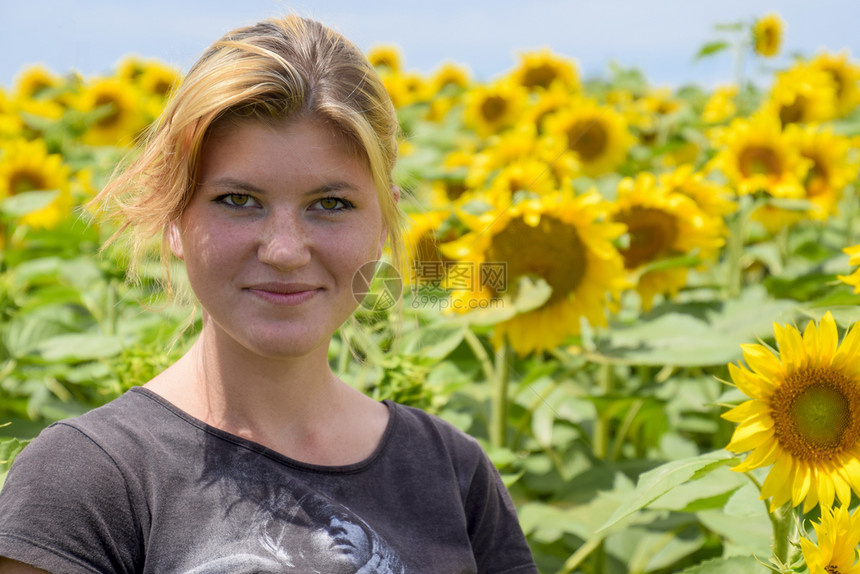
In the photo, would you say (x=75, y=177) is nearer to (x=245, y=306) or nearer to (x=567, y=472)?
(x=567, y=472)

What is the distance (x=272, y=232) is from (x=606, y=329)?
142 cm

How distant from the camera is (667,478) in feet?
4.63

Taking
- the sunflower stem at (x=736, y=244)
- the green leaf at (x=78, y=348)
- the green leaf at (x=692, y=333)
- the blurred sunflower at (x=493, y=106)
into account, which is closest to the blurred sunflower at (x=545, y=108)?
the blurred sunflower at (x=493, y=106)

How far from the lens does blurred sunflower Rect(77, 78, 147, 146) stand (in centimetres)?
482

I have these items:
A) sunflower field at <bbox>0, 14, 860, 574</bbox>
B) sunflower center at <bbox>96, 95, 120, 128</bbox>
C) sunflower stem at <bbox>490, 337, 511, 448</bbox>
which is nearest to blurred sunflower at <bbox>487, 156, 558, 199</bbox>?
sunflower field at <bbox>0, 14, 860, 574</bbox>

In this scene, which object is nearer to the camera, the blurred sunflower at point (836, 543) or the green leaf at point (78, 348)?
the blurred sunflower at point (836, 543)

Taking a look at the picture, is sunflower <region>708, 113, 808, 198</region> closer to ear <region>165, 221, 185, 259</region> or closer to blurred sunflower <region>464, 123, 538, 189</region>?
blurred sunflower <region>464, 123, 538, 189</region>

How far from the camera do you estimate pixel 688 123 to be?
4074mm

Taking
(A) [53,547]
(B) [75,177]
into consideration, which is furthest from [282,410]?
(B) [75,177]

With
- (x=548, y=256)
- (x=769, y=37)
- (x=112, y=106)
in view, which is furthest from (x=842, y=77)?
(x=112, y=106)

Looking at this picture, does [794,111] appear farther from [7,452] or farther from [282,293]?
[7,452]

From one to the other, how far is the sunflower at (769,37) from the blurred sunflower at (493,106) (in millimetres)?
1128

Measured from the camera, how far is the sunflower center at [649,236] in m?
2.74

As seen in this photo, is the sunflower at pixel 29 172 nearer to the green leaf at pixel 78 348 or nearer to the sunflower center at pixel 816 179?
the green leaf at pixel 78 348
